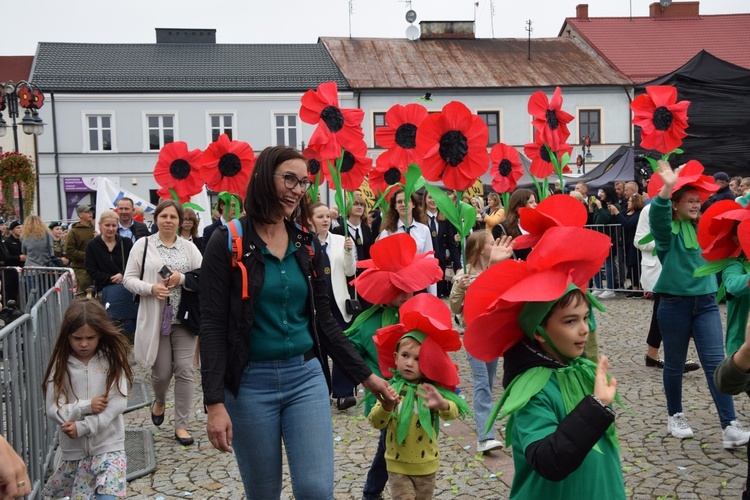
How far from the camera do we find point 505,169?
8648 millimetres

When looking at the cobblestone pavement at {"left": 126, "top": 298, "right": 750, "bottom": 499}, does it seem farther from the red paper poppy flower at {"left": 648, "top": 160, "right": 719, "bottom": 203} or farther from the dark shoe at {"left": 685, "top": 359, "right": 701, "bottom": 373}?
the red paper poppy flower at {"left": 648, "top": 160, "right": 719, "bottom": 203}

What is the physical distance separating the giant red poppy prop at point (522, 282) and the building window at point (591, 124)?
34.0 m

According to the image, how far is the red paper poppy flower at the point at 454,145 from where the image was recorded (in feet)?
18.5

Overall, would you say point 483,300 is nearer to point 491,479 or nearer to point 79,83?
point 491,479

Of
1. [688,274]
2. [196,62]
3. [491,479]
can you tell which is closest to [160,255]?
[491,479]

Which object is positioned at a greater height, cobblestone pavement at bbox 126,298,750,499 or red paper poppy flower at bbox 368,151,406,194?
Result: red paper poppy flower at bbox 368,151,406,194

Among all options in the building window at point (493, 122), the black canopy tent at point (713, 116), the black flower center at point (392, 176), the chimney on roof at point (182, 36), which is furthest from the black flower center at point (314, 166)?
the chimney on roof at point (182, 36)

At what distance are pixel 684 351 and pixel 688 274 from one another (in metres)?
0.54

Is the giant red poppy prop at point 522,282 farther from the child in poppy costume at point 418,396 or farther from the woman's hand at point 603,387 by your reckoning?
the child in poppy costume at point 418,396

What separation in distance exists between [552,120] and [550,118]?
64 millimetres

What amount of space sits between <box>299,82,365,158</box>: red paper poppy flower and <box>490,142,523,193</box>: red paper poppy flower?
185cm

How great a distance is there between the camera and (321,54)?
37.3 metres

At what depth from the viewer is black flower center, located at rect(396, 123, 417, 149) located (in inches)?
279

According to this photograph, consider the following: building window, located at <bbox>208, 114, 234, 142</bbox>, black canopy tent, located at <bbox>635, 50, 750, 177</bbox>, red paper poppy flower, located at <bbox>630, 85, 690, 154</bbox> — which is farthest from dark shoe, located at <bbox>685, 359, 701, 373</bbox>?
building window, located at <bbox>208, 114, 234, 142</bbox>
